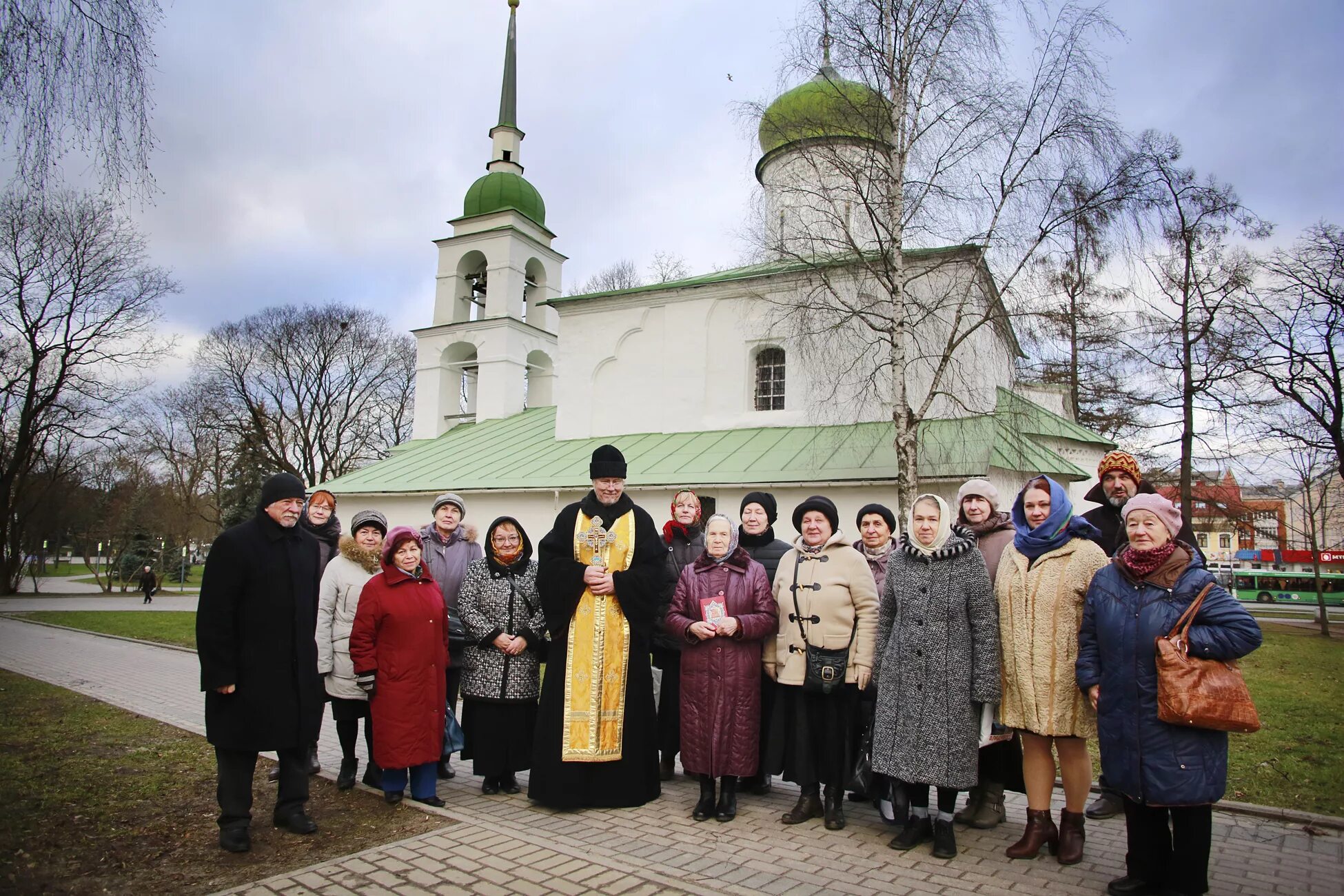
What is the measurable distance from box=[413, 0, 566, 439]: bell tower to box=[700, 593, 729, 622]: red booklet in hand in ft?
60.0

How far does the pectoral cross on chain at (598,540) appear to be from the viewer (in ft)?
17.6

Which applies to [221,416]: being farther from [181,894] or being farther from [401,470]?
[181,894]

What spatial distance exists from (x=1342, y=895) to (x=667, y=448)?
13.5 metres

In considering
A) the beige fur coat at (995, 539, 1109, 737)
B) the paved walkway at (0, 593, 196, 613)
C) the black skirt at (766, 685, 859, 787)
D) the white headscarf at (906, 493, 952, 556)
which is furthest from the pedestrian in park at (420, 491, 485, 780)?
the paved walkway at (0, 593, 196, 613)

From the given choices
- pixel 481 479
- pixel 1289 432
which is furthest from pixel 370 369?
pixel 1289 432

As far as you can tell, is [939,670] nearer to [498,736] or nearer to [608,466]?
[608,466]

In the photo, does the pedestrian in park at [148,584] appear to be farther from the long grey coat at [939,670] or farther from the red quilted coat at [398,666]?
the long grey coat at [939,670]

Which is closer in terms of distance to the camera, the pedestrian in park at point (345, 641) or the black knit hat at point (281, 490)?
the black knit hat at point (281, 490)

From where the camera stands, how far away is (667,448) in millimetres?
16812

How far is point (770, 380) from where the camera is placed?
1716 cm

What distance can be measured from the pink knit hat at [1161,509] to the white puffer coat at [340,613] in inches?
176

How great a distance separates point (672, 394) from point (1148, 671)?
1438cm

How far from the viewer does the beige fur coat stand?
13.6 ft

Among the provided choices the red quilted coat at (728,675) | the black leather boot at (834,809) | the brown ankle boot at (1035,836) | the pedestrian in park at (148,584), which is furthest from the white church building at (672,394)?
the pedestrian in park at (148,584)
